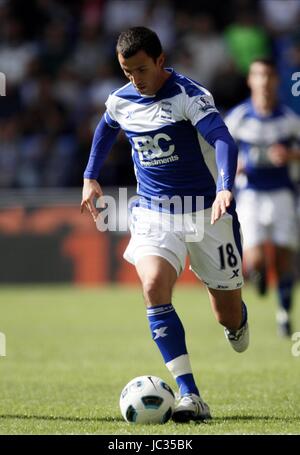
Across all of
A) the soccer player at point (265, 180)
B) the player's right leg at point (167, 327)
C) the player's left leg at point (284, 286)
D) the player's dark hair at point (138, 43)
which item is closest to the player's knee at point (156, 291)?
the player's right leg at point (167, 327)

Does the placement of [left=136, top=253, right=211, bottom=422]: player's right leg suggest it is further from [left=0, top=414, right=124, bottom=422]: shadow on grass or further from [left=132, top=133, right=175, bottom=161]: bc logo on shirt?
[left=132, top=133, right=175, bottom=161]: bc logo on shirt

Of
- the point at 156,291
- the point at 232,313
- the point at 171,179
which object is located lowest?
the point at 232,313

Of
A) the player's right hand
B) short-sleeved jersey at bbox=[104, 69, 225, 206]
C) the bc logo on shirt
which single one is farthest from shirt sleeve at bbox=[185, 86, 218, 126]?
the player's right hand

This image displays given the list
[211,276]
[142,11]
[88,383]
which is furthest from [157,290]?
[142,11]

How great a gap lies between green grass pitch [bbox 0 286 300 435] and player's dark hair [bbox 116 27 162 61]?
6.71ft

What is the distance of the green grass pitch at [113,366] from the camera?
5.64m

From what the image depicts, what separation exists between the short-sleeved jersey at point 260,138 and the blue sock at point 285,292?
0.95 m

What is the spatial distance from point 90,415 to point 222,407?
814 millimetres

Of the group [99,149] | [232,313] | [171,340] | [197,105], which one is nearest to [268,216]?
[232,313]

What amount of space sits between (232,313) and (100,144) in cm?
135

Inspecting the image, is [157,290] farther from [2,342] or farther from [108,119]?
[2,342]

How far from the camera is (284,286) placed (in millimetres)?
10695

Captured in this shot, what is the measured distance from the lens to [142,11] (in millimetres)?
17891

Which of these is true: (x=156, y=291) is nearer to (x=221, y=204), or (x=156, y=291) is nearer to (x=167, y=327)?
(x=167, y=327)
